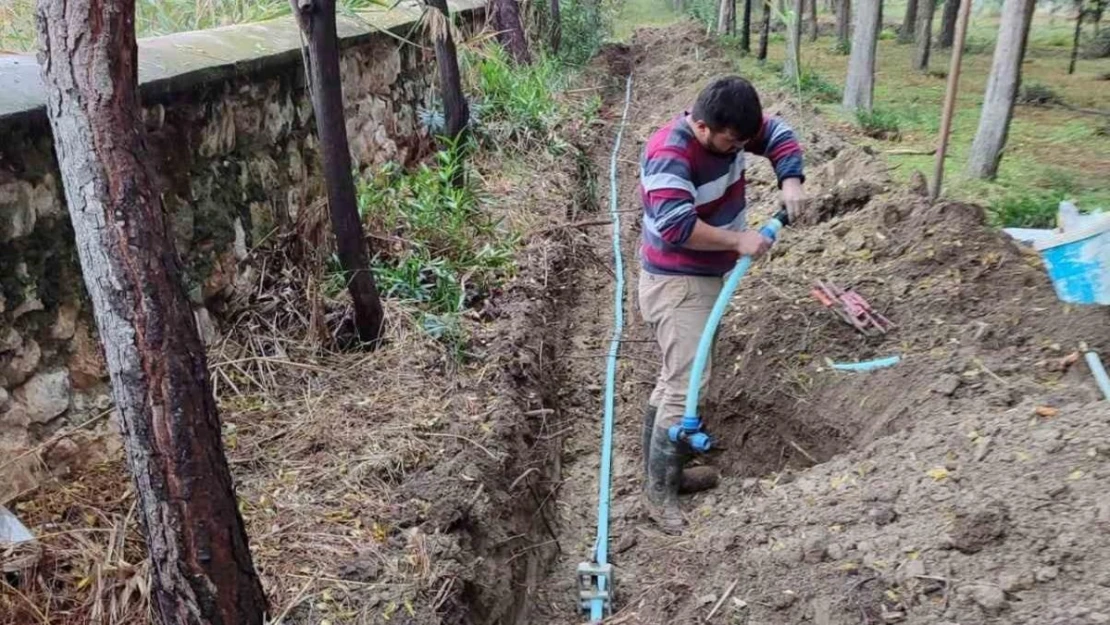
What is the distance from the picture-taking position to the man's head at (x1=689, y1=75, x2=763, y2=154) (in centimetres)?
329

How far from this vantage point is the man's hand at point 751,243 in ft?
11.3

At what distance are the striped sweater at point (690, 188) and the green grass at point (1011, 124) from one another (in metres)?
2.69

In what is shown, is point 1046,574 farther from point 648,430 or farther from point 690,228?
point 648,430

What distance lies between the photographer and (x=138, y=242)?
6.75 ft

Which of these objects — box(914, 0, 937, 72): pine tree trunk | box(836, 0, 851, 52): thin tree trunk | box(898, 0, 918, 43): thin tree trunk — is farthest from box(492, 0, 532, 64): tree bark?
box(898, 0, 918, 43): thin tree trunk

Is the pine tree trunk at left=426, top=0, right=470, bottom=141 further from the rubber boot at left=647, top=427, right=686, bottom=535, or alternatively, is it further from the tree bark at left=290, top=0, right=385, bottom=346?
the rubber boot at left=647, top=427, right=686, bottom=535

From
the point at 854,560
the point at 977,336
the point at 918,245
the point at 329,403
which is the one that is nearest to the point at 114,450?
the point at 329,403

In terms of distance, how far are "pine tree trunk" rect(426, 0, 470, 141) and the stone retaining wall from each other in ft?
1.69

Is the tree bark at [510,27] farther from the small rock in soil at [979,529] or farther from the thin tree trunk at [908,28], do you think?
the thin tree trunk at [908,28]

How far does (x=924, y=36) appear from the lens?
52.2 ft

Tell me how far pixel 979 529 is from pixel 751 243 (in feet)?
4.39

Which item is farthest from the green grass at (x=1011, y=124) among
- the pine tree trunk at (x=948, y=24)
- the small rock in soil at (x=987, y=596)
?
the small rock in soil at (x=987, y=596)

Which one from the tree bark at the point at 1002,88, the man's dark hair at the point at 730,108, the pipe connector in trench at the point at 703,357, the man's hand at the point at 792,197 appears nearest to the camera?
the man's dark hair at the point at 730,108

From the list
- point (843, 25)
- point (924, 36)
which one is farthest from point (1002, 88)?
point (843, 25)
